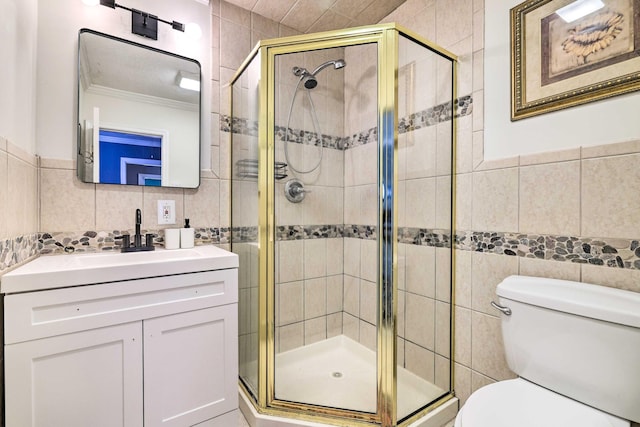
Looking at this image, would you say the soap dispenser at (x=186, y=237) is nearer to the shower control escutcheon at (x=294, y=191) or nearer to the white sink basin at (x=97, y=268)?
the white sink basin at (x=97, y=268)

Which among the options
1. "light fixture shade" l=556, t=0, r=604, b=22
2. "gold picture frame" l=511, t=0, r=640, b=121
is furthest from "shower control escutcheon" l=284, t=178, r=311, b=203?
"light fixture shade" l=556, t=0, r=604, b=22

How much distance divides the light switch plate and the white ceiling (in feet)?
4.21

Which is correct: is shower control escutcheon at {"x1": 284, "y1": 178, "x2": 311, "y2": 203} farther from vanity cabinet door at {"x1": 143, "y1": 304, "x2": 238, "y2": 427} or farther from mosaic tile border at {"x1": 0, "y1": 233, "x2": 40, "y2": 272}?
mosaic tile border at {"x1": 0, "y1": 233, "x2": 40, "y2": 272}

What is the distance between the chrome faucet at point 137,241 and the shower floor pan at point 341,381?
2.92 ft

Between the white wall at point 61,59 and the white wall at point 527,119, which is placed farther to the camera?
the white wall at point 61,59

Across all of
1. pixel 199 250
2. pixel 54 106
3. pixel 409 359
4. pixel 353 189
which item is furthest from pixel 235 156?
pixel 409 359

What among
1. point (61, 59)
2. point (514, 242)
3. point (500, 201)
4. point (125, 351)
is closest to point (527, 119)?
point (500, 201)

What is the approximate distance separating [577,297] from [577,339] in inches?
5.4

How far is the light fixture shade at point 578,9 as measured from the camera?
3.54 feet

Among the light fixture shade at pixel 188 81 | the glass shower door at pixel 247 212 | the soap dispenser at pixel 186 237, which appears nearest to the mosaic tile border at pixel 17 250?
the soap dispenser at pixel 186 237

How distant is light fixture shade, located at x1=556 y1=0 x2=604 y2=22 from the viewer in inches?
42.5

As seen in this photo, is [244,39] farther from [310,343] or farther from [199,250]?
[310,343]

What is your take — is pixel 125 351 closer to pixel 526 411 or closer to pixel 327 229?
pixel 327 229

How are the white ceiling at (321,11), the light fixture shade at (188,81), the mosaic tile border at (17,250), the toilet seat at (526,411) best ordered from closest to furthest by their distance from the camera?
the toilet seat at (526,411) → the mosaic tile border at (17,250) → the light fixture shade at (188,81) → the white ceiling at (321,11)
